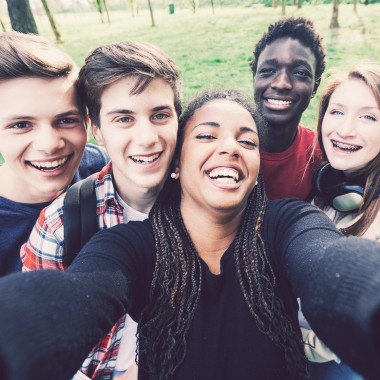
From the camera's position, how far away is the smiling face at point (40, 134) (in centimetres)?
201

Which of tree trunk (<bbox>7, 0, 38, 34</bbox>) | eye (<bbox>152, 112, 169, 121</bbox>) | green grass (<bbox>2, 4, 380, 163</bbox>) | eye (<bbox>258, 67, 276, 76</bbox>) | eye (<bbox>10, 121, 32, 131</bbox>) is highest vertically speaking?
tree trunk (<bbox>7, 0, 38, 34</bbox>)

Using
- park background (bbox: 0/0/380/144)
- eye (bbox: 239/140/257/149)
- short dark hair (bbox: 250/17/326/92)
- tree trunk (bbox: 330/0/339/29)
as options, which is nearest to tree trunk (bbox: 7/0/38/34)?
park background (bbox: 0/0/380/144)

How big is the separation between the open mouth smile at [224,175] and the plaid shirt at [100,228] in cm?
67

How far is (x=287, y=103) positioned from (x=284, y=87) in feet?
0.52

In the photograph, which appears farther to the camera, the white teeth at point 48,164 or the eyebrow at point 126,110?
the white teeth at point 48,164

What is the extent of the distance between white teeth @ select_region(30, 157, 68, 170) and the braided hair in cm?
81

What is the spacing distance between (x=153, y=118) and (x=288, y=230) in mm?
1050

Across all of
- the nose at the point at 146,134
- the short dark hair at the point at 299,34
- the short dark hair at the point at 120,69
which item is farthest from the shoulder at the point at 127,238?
the short dark hair at the point at 299,34

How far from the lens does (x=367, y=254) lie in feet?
3.70

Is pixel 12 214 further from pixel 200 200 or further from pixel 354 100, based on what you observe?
pixel 354 100

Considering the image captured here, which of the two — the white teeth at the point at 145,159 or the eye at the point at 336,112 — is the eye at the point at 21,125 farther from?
the eye at the point at 336,112

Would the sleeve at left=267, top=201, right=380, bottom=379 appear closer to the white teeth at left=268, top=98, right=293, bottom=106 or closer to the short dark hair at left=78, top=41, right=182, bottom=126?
the short dark hair at left=78, top=41, right=182, bottom=126

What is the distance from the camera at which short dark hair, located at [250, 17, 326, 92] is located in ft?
10.4

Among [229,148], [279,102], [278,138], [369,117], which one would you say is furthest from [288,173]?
[229,148]
